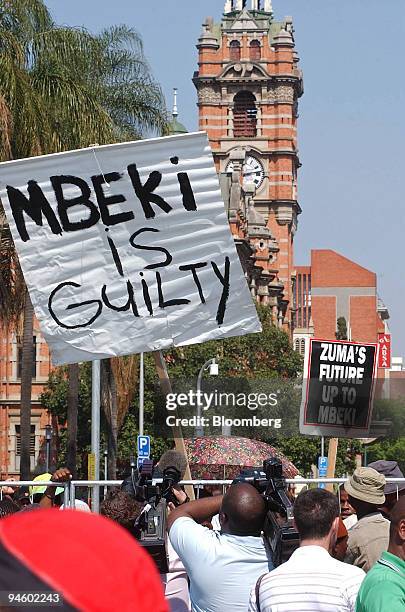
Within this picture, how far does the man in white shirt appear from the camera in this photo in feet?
11.3

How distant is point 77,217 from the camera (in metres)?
7.02

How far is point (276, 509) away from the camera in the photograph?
4.03m

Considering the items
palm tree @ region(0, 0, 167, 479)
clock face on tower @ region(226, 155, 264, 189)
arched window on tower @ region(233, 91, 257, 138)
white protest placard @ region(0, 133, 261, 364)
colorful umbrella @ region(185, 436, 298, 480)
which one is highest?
arched window on tower @ region(233, 91, 257, 138)

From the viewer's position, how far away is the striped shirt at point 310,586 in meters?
3.45

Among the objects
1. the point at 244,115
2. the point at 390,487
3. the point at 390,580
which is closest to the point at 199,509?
the point at 390,580

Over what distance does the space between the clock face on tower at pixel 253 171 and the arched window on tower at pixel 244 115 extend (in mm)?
2581

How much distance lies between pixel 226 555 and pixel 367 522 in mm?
1259

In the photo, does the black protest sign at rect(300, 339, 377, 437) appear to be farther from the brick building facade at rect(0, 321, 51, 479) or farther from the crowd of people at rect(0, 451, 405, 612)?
the brick building facade at rect(0, 321, 51, 479)

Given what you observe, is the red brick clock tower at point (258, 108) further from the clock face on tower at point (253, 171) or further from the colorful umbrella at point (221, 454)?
the colorful umbrella at point (221, 454)

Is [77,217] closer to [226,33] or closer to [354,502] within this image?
[354,502]

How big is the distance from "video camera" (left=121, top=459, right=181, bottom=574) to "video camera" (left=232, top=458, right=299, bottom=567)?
12.2 inches

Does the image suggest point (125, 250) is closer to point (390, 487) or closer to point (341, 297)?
point (390, 487)

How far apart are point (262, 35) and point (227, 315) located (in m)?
118

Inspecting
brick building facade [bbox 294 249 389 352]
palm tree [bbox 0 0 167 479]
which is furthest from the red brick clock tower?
palm tree [bbox 0 0 167 479]
